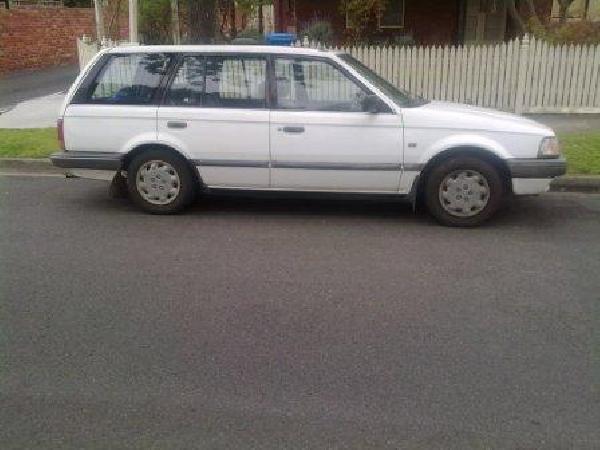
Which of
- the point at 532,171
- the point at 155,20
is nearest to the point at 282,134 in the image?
the point at 532,171

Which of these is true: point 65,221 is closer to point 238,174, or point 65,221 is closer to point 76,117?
point 76,117

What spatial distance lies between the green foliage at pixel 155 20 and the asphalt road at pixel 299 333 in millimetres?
21057

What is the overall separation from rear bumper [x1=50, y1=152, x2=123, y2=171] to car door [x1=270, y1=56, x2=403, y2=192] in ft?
5.34

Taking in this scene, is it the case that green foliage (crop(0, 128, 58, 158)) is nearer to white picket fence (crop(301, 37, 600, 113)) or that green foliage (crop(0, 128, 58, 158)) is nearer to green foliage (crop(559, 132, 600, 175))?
white picket fence (crop(301, 37, 600, 113))

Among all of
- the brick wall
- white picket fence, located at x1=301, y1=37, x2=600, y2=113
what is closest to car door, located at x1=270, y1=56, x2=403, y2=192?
white picket fence, located at x1=301, y1=37, x2=600, y2=113

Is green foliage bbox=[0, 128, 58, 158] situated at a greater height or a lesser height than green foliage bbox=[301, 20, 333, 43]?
lesser

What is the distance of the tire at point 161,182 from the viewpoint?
6527 mm

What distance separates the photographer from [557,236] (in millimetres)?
5957

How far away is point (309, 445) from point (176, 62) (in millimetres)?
4624

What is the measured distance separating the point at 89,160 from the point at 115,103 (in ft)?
2.10

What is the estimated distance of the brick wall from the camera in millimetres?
23547

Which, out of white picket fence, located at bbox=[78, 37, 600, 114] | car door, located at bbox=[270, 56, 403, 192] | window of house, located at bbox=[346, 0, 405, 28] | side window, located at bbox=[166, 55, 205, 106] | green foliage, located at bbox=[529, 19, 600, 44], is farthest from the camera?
window of house, located at bbox=[346, 0, 405, 28]

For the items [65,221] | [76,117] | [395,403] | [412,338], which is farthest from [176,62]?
[395,403]

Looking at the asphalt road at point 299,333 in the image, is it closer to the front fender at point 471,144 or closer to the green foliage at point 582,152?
the front fender at point 471,144
